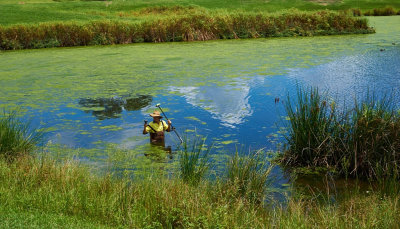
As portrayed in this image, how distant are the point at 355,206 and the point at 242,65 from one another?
1218 cm

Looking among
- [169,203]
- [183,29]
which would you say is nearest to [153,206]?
[169,203]

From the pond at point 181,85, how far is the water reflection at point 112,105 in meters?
0.03

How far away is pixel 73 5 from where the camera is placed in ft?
148

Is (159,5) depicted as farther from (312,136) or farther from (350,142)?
(350,142)

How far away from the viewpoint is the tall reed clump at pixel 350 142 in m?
6.75

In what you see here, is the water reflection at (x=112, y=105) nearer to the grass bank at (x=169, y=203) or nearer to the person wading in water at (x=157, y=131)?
the person wading in water at (x=157, y=131)

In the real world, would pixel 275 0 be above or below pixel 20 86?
above

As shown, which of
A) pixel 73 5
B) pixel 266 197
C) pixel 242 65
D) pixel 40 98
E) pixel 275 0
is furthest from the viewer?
pixel 275 0

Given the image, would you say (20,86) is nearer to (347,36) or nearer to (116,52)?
(116,52)

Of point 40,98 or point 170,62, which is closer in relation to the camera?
point 40,98

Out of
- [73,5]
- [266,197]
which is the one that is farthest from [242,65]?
[73,5]

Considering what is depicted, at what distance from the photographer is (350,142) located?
23.5 ft

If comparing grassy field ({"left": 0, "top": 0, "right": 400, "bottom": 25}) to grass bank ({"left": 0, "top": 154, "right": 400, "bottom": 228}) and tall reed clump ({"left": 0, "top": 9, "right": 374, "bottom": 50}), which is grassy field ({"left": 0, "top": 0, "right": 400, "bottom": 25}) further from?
grass bank ({"left": 0, "top": 154, "right": 400, "bottom": 228})

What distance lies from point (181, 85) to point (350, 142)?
776cm
